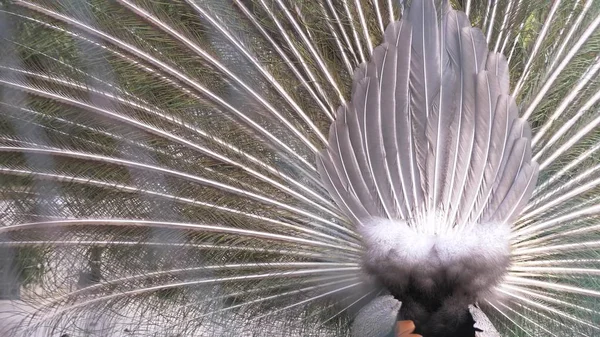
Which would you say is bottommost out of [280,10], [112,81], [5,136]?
[5,136]

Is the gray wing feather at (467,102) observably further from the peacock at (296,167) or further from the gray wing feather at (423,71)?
the gray wing feather at (423,71)

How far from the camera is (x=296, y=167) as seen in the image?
3.31 metres

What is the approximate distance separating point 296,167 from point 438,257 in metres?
0.81

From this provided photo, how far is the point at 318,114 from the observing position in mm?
3363

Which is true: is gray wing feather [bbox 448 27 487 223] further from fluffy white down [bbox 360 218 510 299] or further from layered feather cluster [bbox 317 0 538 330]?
fluffy white down [bbox 360 218 510 299]

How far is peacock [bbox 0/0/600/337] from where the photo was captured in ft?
9.77

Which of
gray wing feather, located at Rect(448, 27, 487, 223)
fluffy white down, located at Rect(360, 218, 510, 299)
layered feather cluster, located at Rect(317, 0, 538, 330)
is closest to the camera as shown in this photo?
fluffy white down, located at Rect(360, 218, 510, 299)

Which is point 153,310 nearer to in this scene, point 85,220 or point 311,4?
point 85,220

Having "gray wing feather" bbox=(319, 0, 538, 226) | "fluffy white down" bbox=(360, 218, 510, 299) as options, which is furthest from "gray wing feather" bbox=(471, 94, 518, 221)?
"fluffy white down" bbox=(360, 218, 510, 299)

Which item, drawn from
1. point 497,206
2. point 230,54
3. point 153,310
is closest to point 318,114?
point 230,54

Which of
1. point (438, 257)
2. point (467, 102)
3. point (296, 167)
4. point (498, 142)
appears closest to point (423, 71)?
point (467, 102)

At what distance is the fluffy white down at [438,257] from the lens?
2.75 metres

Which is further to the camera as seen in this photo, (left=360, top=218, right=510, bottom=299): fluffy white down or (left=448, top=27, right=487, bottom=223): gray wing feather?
(left=448, top=27, right=487, bottom=223): gray wing feather

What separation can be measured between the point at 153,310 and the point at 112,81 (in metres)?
0.92
